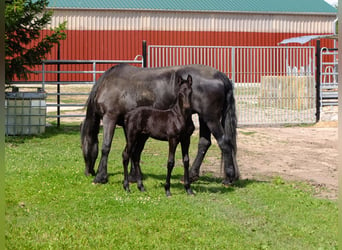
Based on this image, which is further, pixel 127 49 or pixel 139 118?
pixel 127 49

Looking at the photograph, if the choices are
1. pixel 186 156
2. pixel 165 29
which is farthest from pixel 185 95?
pixel 165 29

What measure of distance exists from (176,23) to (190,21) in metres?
0.95

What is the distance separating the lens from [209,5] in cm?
3991

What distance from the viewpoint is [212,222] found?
6.91m

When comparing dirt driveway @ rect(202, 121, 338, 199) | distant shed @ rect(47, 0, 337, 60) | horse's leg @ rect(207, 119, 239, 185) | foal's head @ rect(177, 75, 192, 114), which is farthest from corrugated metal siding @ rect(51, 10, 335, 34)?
foal's head @ rect(177, 75, 192, 114)

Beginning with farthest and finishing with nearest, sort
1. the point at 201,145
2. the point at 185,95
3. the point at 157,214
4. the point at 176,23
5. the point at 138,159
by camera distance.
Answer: the point at 176,23
the point at 201,145
the point at 138,159
the point at 185,95
the point at 157,214

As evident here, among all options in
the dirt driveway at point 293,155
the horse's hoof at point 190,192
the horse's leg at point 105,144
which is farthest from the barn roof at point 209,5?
the horse's hoof at point 190,192

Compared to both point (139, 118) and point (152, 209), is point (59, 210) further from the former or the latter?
point (139, 118)

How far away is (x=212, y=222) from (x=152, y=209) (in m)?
0.96

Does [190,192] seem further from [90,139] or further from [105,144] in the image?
[90,139]

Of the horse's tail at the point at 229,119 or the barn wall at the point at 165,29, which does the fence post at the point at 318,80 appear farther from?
the barn wall at the point at 165,29

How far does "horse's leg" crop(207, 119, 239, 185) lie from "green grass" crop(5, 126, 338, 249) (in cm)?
21

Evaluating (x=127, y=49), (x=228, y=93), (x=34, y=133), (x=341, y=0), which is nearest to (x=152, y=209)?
(x=228, y=93)

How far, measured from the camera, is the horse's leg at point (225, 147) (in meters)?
9.24
